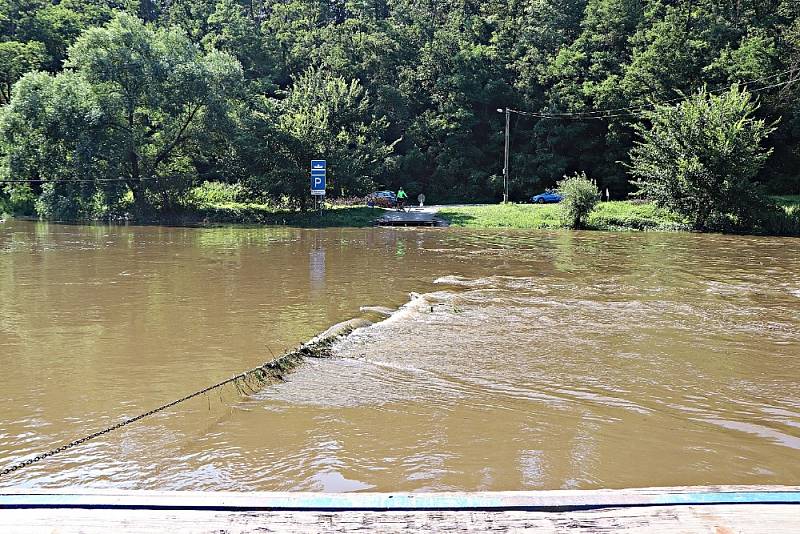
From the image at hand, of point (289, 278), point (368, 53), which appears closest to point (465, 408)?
point (289, 278)

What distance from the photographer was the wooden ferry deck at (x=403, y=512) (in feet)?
12.6

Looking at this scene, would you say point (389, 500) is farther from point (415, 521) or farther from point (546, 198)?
point (546, 198)

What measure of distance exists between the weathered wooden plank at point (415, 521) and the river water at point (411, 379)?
5.73 ft

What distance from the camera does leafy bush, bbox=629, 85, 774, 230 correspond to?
35.2 metres

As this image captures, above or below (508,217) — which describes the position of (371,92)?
above

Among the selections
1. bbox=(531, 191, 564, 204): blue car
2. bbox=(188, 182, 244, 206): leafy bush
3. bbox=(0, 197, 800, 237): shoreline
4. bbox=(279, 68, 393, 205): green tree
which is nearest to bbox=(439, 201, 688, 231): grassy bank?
bbox=(0, 197, 800, 237): shoreline

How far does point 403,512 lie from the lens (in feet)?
13.2

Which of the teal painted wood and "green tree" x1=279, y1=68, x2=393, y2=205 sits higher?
"green tree" x1=279, y1=68, x2=393, y2=205

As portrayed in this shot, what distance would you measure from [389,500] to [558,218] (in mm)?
35987

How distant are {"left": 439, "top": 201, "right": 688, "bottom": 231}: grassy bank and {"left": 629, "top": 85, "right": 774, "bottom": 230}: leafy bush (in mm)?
1420

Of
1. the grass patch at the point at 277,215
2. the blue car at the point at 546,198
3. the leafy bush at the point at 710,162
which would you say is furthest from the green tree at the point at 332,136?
the leafy bush at the point at 710,162

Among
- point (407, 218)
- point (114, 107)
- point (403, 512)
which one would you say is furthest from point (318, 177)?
point (403, 512)

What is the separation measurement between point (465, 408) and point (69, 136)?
128ft

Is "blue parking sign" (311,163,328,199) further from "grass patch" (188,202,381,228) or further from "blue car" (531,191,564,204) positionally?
"blue car" (531,191,564,204)
